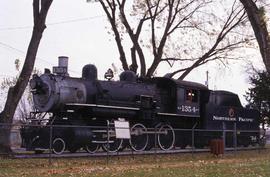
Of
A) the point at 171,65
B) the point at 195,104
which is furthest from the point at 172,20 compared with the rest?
the point at 195,104

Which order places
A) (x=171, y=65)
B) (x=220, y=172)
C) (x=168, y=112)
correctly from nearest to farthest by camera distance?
(x=220, y=172), (x=168, y=112), (x=171, y=65)

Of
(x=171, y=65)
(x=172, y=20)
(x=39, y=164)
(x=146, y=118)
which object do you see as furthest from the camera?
(x=171, y=65)

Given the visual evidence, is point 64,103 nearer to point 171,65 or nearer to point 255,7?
point 255,7

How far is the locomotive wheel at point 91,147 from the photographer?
22.0 m

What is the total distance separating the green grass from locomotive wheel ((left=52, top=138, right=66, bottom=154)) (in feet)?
3.06

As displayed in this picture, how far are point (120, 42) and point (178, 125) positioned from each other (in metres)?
12.8

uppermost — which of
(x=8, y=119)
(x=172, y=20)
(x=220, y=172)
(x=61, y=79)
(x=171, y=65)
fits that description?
(x=172, y=20)

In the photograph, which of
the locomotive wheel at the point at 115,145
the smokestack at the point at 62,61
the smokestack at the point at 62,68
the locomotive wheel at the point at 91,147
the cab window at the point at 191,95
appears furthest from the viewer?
the cab window at the point at 191,95

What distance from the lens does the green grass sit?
586 inches

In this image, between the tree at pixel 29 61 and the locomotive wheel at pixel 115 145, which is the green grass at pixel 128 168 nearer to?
the locomotive wheel at pixel 115 145

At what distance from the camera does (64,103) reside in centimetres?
2261

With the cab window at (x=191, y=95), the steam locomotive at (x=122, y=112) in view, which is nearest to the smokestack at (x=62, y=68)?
the steam locomotive at (x=122, y=112)

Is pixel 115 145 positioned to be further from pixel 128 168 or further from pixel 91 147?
pixel 128 168

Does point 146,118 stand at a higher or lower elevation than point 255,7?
lower
